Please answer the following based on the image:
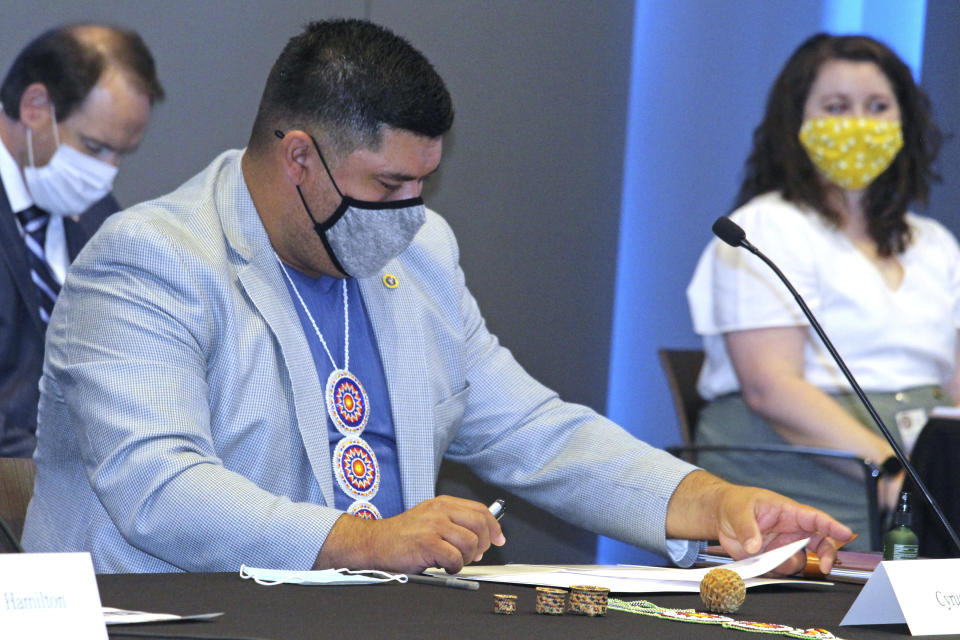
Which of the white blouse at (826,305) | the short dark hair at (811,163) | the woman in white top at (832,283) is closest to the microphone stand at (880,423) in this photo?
the woman in white top at (832,283)

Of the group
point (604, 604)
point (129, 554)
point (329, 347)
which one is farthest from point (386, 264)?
point (604, 604)

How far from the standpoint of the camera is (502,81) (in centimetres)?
397

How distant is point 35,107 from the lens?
108 inches

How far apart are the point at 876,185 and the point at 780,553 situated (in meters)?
2.18

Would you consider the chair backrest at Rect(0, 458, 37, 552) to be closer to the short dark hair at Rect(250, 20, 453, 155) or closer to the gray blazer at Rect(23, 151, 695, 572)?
the gray blazer at Rect(23, 151, 695, 572)

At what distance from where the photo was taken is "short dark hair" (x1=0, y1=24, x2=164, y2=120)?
275cm

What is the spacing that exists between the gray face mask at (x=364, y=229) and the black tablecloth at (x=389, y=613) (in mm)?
754

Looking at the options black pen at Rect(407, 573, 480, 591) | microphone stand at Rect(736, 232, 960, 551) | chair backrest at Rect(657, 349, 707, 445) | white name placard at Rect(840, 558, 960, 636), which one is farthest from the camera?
chair backrest at Rect(657, 349, 707, 445)

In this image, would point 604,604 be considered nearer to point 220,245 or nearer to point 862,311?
point 220,245

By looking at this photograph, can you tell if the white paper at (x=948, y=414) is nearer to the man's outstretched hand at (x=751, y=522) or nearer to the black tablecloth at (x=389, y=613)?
the man's outstretched hand at (x=751, y=522)

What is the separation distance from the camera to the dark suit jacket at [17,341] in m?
2.69

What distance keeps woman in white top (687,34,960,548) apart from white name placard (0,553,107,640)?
2267 mm

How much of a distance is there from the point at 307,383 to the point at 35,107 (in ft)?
4.11

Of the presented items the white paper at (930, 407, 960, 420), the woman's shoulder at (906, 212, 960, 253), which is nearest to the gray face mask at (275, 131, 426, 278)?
the white paper at (930, 407, 960, 420)
